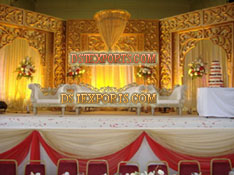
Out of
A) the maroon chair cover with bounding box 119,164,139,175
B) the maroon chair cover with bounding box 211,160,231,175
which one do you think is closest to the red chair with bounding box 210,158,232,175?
the maroon chair cover with bounding box 211,160,231,175

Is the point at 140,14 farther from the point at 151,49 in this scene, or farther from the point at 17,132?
the point at 17,132

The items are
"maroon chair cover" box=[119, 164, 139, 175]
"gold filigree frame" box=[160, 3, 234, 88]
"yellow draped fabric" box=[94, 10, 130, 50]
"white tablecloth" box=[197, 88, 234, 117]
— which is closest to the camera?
"maroon chair cover" box=[119, 164, 139, 175]

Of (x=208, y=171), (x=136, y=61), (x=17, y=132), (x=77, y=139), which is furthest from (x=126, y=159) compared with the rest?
(x=136, y=61)

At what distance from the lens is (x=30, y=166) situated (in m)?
2.41

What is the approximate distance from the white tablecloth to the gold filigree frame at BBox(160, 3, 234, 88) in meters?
1.58

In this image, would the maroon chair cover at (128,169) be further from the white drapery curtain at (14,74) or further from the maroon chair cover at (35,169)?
the white drapery curtain at (14,74)

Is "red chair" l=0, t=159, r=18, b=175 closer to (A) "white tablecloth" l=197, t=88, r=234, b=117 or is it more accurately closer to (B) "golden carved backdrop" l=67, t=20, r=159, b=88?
(A) "white tablecloth" l=197, t=88, r=234, b=117

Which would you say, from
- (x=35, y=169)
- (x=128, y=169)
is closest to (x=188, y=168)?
(x=128, y=169)

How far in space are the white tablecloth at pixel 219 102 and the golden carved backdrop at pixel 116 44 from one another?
266 centimetres

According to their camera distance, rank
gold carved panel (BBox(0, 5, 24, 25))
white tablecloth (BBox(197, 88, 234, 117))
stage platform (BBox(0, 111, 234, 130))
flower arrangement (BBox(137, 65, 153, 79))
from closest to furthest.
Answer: stage platform (BBox(0, 111, 234, 130)), white tablecloth (BBox(197, 88, 234, 117)), gold carved panel (BBox(0, 5, 24, 25)), flower arrangement (BBox(137, 65, 153, 79))

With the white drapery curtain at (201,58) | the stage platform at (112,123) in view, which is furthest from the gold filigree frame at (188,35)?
the stage platform at (112,123)

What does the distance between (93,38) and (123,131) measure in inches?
200

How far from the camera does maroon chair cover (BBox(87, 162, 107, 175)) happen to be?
2.58 metres

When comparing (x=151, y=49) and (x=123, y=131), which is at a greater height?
(x=151, y=49)
